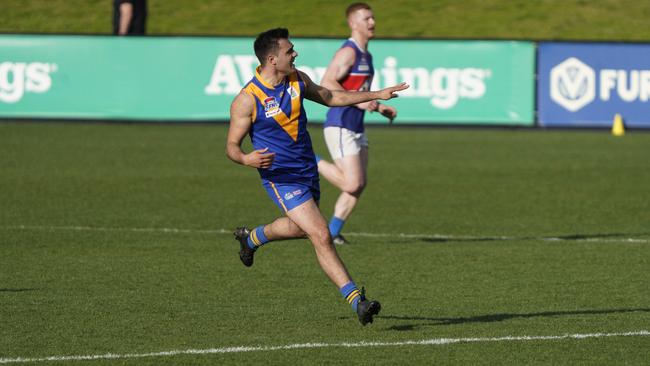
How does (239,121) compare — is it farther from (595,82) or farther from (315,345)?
(595,82)

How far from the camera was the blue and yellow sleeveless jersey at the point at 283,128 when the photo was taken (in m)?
9.06

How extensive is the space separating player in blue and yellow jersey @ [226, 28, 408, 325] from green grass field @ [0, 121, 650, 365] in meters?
0.58

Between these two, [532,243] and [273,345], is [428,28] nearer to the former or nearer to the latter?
[532,243]

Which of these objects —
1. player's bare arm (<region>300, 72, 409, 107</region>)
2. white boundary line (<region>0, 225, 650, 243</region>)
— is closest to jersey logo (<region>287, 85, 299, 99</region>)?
player's bare arm (<region>300, 72, 409, 107</region>)

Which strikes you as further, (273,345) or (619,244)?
(619,244)

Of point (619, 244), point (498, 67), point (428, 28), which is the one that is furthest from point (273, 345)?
point (428, 28)

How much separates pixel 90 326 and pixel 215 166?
11.5m

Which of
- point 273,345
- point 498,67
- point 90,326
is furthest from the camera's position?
point 498,67

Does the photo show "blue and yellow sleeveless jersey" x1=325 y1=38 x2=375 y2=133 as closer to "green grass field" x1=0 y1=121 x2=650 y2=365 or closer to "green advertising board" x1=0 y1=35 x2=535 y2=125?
"green grass field" x1=0 y1=121 x2=650 y2=365

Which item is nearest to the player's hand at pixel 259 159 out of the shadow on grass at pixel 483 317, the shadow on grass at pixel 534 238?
the shadow on grass at pixel 483 317

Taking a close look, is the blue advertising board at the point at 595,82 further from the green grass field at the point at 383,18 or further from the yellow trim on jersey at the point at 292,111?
the yellow trim on jersey at the point at 292,111

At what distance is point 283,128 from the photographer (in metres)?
9.13

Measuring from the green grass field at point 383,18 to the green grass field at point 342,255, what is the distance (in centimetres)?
1393

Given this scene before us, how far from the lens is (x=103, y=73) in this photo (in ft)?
82.7
